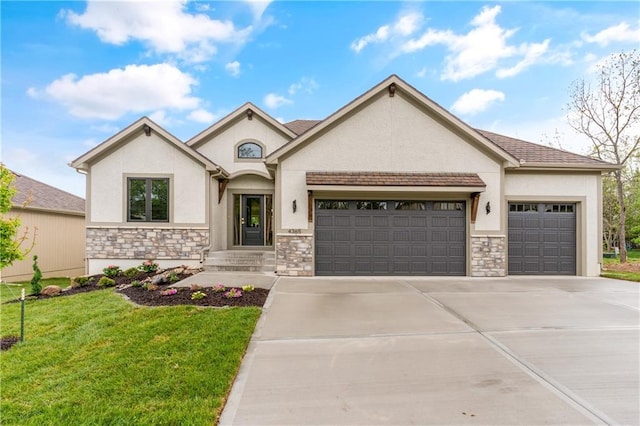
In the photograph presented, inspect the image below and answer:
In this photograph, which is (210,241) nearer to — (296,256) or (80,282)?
(296,256)

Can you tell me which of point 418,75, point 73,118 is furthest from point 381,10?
point 73,118

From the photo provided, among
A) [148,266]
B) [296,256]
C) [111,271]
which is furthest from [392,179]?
[111,271]

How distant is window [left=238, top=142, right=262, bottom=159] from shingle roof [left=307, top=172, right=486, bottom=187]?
4.21 m

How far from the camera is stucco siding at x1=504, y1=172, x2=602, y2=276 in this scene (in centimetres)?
1012

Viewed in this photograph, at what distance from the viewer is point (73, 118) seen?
16422 millimetres

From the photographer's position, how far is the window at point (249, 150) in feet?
42.6

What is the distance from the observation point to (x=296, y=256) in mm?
9781

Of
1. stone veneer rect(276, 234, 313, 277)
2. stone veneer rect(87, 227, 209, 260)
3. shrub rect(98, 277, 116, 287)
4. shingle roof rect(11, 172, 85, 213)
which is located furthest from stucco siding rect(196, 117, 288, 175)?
shingle roof rect(11, 172, 85, 213)

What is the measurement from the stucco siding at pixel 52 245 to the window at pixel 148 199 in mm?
5060

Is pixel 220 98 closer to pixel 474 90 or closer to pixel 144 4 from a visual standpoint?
pixel 144 4

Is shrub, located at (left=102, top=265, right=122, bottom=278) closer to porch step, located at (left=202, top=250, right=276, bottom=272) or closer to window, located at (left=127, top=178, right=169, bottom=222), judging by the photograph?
window, located at (left=127, top=178, right=169, bottom=222)

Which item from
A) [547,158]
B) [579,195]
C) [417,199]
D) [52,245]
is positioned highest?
[547,158]

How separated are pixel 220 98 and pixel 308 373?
58.3ft

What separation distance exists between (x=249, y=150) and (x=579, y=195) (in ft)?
41.6
